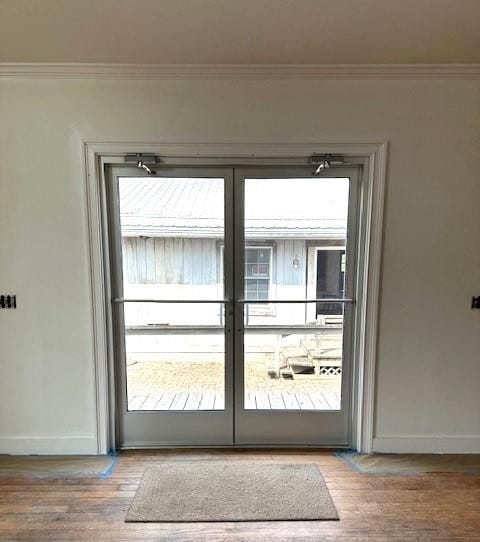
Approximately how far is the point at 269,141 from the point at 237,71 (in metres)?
0.48

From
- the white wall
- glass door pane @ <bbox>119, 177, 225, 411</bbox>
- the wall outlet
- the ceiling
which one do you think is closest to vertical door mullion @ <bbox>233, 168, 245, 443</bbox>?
glass door pane @ <bbox>119, 177, 225, 411</bbox>

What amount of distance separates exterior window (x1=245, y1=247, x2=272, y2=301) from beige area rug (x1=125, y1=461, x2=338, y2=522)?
46.0 inches

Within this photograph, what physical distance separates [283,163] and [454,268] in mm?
1382

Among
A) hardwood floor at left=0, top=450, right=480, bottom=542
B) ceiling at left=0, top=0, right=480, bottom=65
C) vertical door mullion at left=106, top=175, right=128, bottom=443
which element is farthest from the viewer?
vertical door mullion at left=106, top=175, right=128, bottom=443

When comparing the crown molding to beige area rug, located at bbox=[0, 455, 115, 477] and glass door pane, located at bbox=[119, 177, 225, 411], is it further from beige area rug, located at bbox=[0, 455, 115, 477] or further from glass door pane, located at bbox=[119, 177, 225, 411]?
beige area rug, located at bbox=[0, 455, 115, 477]

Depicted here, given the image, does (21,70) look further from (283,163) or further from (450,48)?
(450,48)

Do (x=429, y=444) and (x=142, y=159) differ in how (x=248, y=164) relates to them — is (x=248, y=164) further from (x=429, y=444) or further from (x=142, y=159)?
(x=429, y=444)

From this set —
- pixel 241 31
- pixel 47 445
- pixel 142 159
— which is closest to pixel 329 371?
pixel 142 159

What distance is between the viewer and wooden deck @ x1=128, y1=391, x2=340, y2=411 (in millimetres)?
2484

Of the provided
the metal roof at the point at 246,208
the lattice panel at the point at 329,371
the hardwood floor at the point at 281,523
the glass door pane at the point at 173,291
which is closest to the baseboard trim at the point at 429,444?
the hardwood floor at the point at 281,523

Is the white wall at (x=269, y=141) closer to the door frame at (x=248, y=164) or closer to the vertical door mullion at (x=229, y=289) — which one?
the door frame at (x=248, y=164)

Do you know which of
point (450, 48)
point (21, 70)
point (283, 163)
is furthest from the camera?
point (283, 163)

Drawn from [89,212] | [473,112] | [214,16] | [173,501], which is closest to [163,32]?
[214,16]

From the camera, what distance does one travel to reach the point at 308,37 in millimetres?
1805
